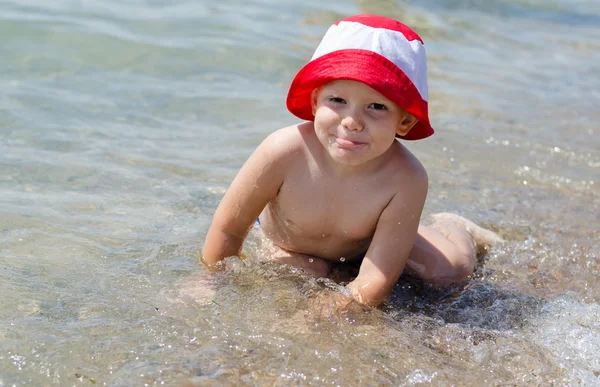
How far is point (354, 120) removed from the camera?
2977 millimetres

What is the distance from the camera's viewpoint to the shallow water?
2.71m

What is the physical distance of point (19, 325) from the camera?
8.95 ft

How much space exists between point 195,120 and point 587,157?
2.97 meters

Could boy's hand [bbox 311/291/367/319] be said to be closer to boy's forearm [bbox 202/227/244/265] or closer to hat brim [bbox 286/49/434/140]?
boy's forearm [bbox 202/227/244/265]

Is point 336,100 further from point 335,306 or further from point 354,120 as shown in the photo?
point 335,306

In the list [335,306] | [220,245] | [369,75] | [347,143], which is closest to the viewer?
[369,75]

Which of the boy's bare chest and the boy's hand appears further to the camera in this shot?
the boy's bare chest

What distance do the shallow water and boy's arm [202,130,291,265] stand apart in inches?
4.0

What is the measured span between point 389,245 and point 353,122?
606 mm

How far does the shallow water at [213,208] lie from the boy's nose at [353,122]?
0.74m

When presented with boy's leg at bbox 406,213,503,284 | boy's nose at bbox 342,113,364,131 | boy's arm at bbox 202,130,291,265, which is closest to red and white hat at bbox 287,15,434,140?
boy's nose at bbox 342,113,364,131

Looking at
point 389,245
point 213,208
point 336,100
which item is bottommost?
point 213,208

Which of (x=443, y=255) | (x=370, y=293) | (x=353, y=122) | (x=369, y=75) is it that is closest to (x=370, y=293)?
Answer: (x=370, y=293)

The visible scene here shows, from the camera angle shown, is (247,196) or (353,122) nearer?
(353,122)
